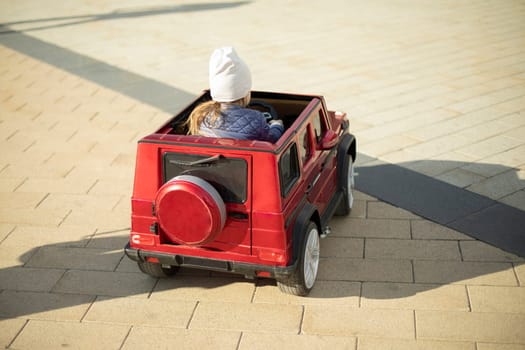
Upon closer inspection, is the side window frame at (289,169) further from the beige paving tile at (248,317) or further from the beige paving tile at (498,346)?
the beige paving tile at (498,346)

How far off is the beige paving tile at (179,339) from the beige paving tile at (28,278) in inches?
46.8

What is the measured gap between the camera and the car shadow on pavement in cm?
1630

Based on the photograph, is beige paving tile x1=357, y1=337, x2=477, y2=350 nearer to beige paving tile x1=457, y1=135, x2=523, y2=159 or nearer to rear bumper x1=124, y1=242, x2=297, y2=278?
rear bumper x1=124, y1=242, x2=297, y2=278

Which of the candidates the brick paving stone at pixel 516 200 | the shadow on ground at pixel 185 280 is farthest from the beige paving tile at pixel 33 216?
the brick paving stone at pixel 516 200

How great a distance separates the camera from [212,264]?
544 centimetres

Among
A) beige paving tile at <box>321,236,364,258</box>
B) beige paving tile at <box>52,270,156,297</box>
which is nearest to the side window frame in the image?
beige paving tile at <box>321,236,364,258</box>

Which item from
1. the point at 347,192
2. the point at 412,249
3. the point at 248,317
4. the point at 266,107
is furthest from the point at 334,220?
A: the point at 248,317

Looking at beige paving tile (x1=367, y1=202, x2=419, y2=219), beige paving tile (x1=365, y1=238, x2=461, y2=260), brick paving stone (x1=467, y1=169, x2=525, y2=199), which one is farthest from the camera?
brick paving stone (x1=467, y1=169, x2=525, y2=199)

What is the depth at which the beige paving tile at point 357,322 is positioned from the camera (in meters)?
5.17

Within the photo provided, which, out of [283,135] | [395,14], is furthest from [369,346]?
[395,14]

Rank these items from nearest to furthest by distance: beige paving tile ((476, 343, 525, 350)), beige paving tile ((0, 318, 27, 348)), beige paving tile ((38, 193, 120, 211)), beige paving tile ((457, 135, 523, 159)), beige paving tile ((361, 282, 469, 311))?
beige paving tile ((476, 343, 525, 350)), beige paving tile ((0, 318, 27, 348)), beige paving tile ((361, 282, 469, 311)), beige paving tile ((38, 193, 120, 211)), beige paving tile ((457, 135, 523, 159))

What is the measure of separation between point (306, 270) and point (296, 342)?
0.69 meters

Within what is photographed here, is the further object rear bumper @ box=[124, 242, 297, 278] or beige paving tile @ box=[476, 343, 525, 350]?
rear bumper @ box=[124, 242, 297, 278]

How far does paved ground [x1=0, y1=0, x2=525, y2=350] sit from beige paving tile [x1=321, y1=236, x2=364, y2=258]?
21mm
